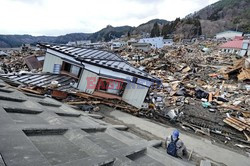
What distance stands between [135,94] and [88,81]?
10.5 ft

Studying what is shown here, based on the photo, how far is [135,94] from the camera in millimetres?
10023

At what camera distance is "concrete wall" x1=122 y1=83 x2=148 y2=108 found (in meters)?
9.89

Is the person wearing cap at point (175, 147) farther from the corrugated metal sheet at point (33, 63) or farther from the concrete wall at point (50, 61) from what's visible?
the corrugated metal sheet at point (33, 63)

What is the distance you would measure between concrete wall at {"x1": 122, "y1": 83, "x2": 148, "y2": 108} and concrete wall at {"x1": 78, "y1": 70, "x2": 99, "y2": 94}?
2.13 metres

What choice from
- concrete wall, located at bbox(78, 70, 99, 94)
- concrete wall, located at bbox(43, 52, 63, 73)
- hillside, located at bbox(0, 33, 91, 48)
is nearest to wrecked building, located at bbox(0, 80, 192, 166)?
concrete wall, located at bbox(78, 70, 99, 94)

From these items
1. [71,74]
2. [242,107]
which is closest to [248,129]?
[242,107]

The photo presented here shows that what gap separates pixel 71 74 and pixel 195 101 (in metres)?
10.2

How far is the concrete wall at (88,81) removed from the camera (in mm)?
9935

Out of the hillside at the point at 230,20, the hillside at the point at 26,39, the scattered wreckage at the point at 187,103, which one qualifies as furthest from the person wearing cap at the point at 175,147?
the hillside at the point at 230,20

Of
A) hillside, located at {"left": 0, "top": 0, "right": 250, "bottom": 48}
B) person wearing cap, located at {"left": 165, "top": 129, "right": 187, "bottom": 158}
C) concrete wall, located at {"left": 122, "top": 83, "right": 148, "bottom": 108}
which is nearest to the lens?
person wearing cap, located at {"left": 165, "top": 129, "right": 187, "bottom": 158}

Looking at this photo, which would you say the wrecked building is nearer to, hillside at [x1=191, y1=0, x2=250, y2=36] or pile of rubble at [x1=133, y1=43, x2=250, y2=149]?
pile of rubble at [x1=133, y1=43, x2=250, y2=149]

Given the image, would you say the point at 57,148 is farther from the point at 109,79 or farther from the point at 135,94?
the point at 135,94

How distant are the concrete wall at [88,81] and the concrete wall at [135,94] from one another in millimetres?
2127

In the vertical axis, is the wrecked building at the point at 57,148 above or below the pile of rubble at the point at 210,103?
above
